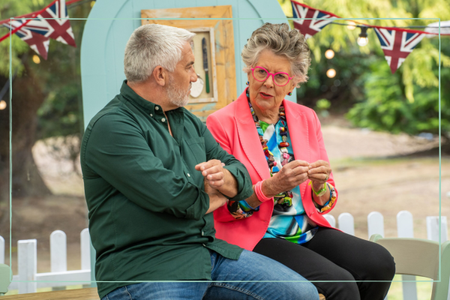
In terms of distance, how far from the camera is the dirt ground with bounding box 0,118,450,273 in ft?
6.48

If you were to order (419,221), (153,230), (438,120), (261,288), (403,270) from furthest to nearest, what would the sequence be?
1. (403,270)
2. (419,221)
3. (438,120)
4. (261,288)
5. (153,230)

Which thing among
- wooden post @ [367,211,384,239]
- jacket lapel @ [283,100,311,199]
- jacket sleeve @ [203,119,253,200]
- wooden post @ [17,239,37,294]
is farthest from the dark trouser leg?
wooden post @ [17,239,37,294]

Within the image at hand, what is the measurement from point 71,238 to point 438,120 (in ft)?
5.88

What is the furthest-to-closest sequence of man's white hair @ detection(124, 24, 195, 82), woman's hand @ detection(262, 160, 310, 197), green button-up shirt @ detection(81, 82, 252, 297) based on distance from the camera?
woman's hand @ detection(262, 160, 310, 197) → man's white hair @ detection(124, 24, 195, 82) → green button-up shirt @ detection(81, 82, 252, 297)

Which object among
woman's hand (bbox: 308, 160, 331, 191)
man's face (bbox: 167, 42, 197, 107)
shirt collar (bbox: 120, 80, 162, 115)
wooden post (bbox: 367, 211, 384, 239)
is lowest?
wooden post (bbox: 367, 211, 384, 239)

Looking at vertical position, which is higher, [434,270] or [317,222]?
[317,222]

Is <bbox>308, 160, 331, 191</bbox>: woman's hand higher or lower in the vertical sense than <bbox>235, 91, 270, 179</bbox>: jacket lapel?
lower

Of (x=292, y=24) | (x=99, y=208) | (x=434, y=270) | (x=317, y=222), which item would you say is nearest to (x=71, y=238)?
(x=99, y=208)

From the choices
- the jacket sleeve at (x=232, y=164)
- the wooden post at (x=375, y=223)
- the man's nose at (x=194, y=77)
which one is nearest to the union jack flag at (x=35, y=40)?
the man's nose at (x=194, y=77)

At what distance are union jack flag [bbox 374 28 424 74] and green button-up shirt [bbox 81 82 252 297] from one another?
3.11 feet

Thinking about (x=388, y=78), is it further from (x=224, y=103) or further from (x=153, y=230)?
(x=153, y=230)

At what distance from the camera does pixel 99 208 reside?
1763 mm

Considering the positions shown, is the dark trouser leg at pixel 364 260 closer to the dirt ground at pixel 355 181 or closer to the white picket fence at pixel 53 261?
the dirt ground at pixel 355 181

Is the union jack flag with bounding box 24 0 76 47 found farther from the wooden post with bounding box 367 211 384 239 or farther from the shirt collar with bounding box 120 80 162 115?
the wooden post with bounding box 367 211 384 239
